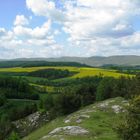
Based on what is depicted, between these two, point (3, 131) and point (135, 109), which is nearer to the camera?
point (135, 109)

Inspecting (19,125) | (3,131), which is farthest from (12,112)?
(3,131)

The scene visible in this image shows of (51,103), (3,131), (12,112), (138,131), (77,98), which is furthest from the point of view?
(12,112)

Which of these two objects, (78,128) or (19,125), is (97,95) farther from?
(78,128)

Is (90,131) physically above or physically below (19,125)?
above

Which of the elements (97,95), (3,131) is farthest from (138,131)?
(97,95)

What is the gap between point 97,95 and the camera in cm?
14000

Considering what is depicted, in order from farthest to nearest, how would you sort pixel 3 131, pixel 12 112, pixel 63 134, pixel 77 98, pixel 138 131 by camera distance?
pixel 12 112
pixel 77 98
pixel 3 131
pixel 63 134
pixel 138 131

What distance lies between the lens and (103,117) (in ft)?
284

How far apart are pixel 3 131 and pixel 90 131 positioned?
2485 inches

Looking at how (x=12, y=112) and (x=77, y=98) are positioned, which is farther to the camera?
(x=12, y=112)

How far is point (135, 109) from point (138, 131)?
3.17m

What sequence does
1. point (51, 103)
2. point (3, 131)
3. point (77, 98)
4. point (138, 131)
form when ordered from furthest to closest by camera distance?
point (51, 103) → point (77, 98) → point (3, 131) → point (138, 131)

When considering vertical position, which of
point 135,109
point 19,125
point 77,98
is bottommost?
point 19,125

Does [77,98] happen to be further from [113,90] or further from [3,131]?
[3,131]
